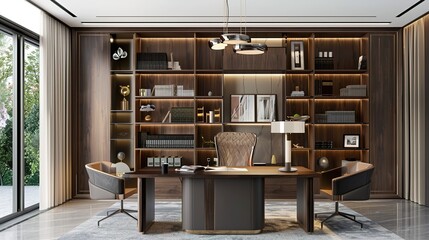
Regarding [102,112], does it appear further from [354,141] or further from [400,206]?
[400,206]

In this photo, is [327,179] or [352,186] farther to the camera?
[327,179]

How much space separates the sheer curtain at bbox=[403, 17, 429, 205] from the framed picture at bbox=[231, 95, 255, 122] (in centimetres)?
258

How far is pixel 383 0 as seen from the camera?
659cm

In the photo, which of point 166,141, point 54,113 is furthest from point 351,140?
point 54,113

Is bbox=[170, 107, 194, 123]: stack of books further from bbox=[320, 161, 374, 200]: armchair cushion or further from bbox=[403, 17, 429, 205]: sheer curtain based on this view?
bbox=[403, 17, 429, 205]: sheer curtain

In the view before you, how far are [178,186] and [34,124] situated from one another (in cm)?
254

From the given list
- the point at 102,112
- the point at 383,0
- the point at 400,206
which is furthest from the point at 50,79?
the point at 400,206

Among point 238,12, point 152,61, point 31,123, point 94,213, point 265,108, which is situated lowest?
point 94,213

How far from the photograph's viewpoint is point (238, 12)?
736 centimetres

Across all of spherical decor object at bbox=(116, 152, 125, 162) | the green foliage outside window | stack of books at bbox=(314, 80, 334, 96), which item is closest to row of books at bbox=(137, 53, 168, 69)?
spherical decor object at bbox=(116, 152, 125, 162)

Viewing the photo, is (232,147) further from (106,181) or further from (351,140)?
(351,140)

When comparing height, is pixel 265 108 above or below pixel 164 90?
below

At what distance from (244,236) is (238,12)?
3.51 meters

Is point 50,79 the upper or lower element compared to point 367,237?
upper
